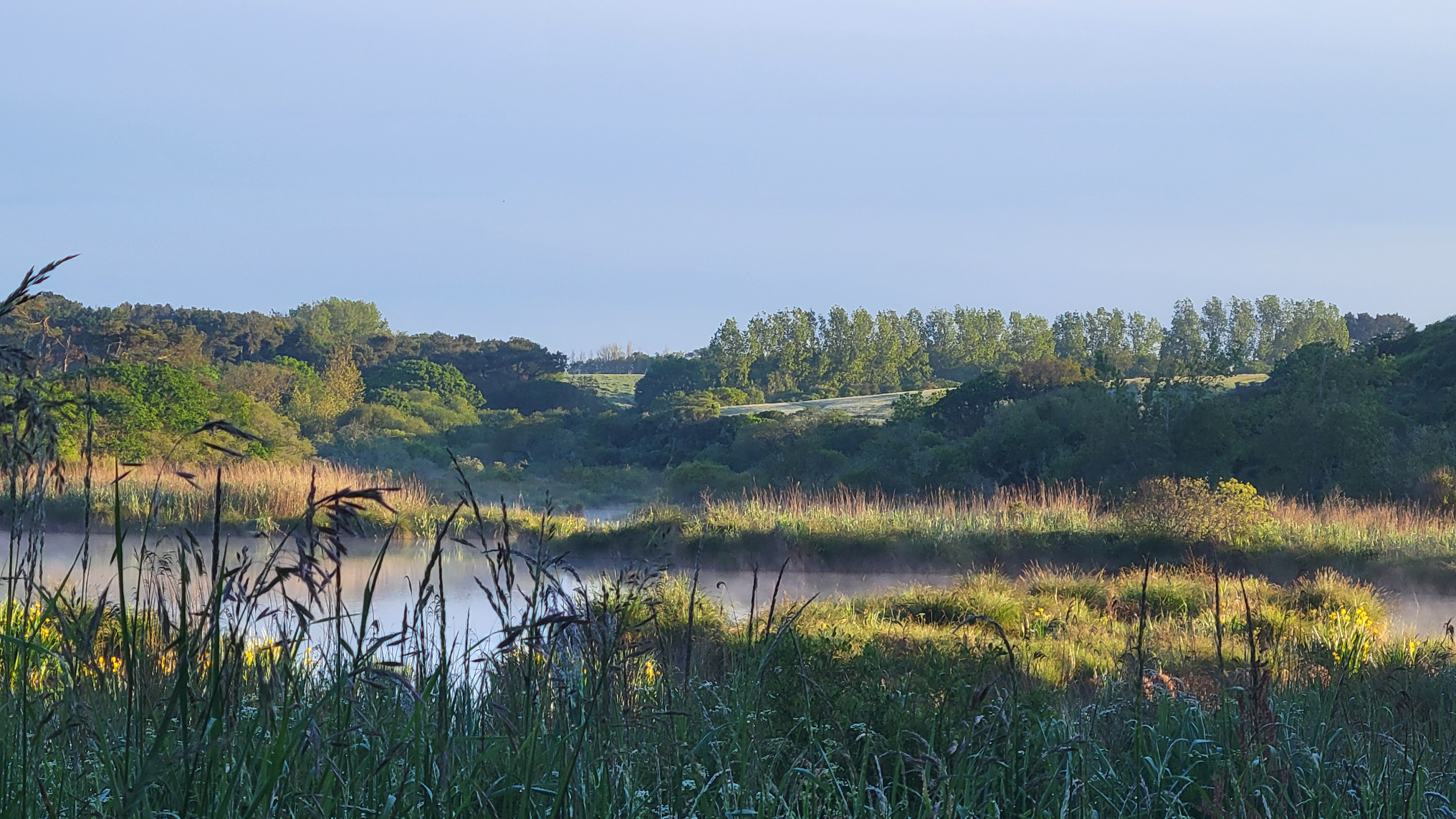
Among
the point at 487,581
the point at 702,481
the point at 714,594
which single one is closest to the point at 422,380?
the point at 702,481

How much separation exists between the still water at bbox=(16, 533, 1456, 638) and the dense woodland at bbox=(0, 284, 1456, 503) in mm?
2082

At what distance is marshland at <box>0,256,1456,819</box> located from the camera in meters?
1.42

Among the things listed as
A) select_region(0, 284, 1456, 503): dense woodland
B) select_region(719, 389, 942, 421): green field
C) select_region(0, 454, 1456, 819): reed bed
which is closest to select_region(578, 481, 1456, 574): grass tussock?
select_region(0, 284, 1456, 503): dense woodland

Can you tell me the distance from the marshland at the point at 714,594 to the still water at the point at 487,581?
11 centimetres

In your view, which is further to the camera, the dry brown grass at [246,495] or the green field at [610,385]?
the green field at [610,385]

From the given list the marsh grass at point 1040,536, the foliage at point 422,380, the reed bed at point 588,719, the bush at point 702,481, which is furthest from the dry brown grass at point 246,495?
the foliage at point 422,380

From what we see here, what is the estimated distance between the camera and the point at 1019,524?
47.2ft

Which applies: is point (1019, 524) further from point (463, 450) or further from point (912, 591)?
point (463, 450)

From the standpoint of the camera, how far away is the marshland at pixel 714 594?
1.42 m

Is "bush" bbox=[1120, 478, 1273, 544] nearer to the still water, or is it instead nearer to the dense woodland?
the still water

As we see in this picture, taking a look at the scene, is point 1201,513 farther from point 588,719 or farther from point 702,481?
point 588,719

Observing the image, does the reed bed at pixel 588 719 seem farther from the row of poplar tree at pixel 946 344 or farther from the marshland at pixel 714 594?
the row of poplar tree at pixel 946 344

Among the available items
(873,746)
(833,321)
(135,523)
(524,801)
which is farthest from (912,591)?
(833,321)

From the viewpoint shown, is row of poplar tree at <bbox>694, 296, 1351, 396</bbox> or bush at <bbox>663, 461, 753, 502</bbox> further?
row of poplar tree at <bbox>694, 296, 1351, 396</bbox>
